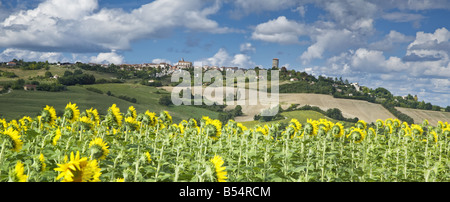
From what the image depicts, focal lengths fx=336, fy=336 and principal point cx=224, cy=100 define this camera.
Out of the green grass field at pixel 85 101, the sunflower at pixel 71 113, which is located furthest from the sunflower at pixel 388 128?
the green grass field at pixel 85 101

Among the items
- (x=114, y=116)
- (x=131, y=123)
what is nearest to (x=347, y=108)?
(x=131, y=123)

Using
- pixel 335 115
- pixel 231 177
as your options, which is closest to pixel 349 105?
pixel 335 115

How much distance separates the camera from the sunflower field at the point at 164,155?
11.9 ft

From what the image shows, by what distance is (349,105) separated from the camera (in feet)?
196

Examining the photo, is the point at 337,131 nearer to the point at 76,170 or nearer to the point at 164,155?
the point at 164,155

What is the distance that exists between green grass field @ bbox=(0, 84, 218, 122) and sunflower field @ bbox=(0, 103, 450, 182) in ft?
31.5

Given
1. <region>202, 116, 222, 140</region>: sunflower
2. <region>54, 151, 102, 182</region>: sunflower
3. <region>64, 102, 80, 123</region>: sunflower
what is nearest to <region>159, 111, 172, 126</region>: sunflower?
<region>202, 116, 222, 140</region>: sunflower

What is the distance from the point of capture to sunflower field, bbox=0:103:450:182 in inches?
143

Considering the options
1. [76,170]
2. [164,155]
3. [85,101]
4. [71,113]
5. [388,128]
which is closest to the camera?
[76,170]

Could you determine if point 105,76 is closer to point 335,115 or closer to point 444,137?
point 335,115

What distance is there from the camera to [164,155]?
5.85 metres

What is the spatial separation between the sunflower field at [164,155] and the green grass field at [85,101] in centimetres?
961

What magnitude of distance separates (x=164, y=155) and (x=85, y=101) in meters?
43.7
